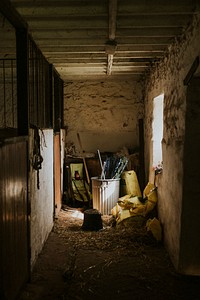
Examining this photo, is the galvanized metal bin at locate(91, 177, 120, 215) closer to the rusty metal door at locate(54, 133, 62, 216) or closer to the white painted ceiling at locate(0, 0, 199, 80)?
the rusty metal door at locate(54, 133, 62, 216)

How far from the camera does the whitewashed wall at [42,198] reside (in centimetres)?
373

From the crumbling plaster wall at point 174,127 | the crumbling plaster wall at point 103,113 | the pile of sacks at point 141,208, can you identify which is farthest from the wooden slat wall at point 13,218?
the crumbling plaster wall at point 103,113

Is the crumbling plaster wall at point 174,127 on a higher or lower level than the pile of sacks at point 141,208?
higher

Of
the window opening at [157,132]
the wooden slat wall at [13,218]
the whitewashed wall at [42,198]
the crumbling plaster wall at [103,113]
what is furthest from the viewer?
the crumbling plaster wall at [103,113]

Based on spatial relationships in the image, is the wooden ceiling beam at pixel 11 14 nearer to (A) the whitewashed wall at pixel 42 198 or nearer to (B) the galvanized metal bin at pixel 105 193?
(A) the whitewashed wall at pixel 42 198

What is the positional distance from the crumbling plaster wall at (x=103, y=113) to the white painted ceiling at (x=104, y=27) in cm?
206

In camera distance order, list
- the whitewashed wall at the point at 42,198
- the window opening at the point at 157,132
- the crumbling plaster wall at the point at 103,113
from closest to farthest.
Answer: the whitewashed wall at the point at 42,198
the window opening at the point at 157,132
the crumbling plaster wall at the point at 103,113

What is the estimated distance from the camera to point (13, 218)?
2.84m

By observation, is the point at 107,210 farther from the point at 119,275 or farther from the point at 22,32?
the point at 22,32

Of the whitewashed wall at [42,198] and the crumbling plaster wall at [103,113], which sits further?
the crumbling plaster wall at [103,113]

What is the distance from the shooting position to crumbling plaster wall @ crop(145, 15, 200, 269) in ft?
11.2

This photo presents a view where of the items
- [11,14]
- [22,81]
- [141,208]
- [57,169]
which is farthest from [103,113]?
[11,14]

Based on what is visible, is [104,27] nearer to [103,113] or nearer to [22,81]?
[22,81]

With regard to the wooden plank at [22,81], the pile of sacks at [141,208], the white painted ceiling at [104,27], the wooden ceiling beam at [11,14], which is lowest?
the pile of sacks at [141,208]
